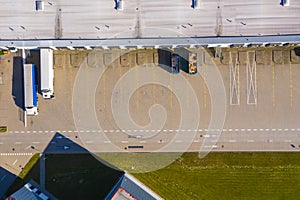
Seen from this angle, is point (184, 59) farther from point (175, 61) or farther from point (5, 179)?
point (5, 179)

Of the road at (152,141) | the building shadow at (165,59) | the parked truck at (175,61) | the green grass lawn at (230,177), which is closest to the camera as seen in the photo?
the green grass lawn at (230,177)

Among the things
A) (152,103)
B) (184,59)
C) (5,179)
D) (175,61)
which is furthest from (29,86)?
(184,59)

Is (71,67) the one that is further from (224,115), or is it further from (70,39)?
(224,115)

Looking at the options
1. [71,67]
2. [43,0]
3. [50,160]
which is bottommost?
[50,160]

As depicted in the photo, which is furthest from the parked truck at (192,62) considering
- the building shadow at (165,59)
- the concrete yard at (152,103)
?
the building shadow at (165,59)

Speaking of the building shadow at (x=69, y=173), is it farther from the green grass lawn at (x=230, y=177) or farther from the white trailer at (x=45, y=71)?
the white trailer at (x=45, y=71)

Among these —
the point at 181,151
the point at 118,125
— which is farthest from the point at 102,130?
the point at 181,151
